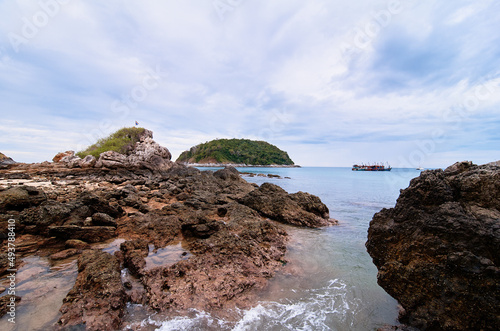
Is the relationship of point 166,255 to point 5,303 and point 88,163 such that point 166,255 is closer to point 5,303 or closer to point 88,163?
point 5,303

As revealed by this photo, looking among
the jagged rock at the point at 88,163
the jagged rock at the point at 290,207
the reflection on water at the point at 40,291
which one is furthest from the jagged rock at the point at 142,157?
the reflection on water at the point at 40,291

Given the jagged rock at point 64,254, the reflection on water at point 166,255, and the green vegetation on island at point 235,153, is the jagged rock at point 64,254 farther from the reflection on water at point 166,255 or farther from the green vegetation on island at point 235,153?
the green vegetation on island at point 235,153

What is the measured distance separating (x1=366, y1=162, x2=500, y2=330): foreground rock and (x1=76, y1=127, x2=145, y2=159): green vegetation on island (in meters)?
44.5

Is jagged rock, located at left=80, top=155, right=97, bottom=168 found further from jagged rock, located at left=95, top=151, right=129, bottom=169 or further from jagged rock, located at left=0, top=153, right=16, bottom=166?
jagged rock, located at left=0, top=153, right=16, bottom=166

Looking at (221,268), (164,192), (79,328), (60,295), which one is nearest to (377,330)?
(221,268)

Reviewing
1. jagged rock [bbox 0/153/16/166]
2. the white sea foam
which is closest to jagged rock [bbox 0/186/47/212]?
the white sea foam

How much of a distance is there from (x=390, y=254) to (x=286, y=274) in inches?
118

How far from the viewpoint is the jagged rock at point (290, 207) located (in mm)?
12891

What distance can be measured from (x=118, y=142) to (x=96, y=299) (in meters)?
45.2

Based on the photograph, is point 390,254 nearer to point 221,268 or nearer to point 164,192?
point 221,268

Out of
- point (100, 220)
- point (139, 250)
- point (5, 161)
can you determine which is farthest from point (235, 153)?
point (139, 250)

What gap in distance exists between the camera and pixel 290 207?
13531mm

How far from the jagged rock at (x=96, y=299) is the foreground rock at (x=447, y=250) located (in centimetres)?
533

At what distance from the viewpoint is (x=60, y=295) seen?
455 cm
